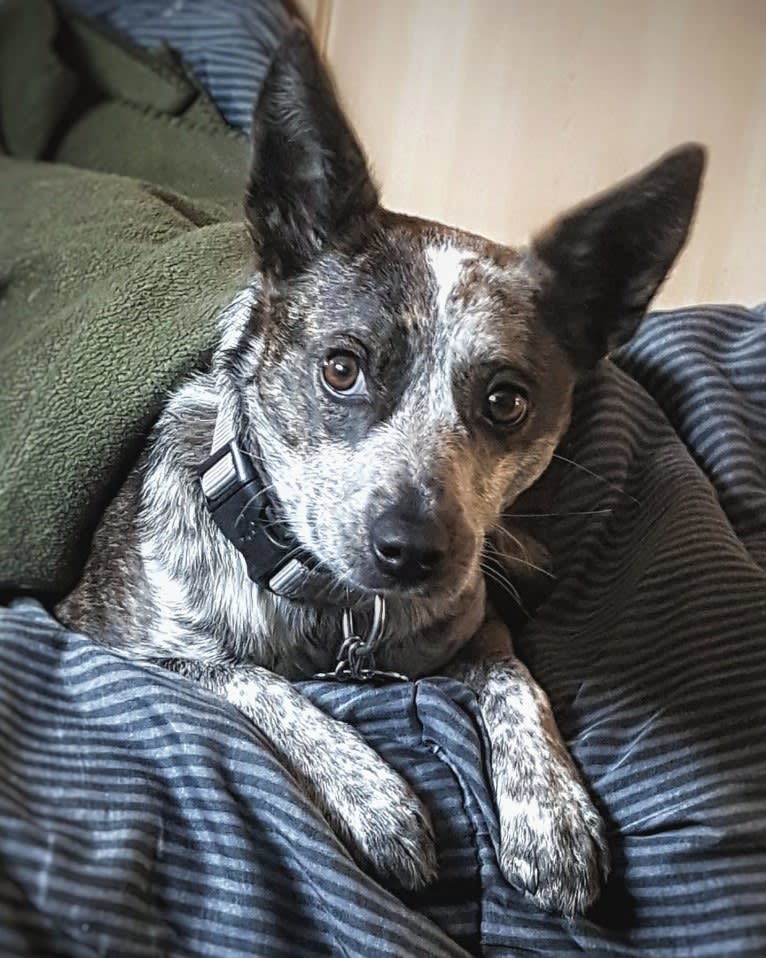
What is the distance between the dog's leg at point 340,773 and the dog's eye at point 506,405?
46cm

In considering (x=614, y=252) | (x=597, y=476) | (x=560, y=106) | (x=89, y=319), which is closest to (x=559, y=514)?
(x=597, y=476)

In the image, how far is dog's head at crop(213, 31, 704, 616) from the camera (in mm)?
1271

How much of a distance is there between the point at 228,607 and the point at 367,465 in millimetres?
342

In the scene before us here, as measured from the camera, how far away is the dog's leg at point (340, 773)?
1.19m

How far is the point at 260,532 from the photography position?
142 cm

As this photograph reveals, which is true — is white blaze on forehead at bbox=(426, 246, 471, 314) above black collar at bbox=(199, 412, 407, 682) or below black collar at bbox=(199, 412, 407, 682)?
above

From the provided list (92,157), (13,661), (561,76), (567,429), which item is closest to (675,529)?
(567,429)

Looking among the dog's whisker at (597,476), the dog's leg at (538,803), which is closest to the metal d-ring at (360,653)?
the dog's leg at (538,803)

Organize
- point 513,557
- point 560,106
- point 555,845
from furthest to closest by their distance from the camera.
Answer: point 560,106 < point 513,557 < point 555,845

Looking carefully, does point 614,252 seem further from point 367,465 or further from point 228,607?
point 228,607

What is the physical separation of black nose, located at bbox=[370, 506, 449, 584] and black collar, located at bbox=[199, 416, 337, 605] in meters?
0.20

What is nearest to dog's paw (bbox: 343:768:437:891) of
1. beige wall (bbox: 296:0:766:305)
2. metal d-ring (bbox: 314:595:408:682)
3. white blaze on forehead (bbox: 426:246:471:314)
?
metal d-ring (bbox: 314:595:408:682)

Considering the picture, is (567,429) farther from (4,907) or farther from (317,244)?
(4,907)

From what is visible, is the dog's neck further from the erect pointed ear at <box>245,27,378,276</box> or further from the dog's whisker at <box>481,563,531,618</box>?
the erect pointed ear at <box>245,27,378,276</box>
